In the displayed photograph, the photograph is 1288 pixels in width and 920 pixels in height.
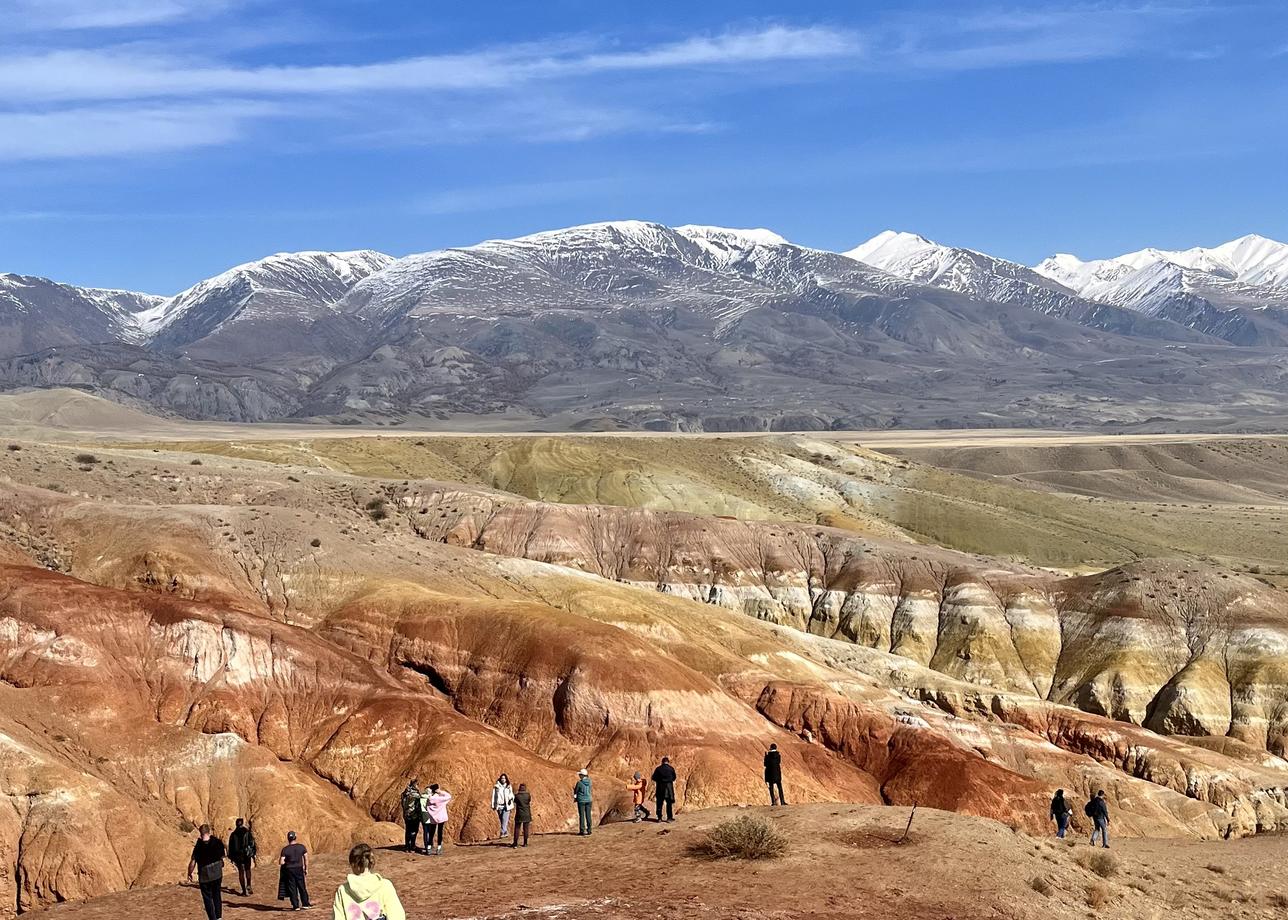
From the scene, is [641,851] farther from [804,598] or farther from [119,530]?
[804,598]

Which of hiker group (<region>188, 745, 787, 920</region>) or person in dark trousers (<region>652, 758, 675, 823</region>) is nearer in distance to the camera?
hiker group (<region>188, 745, 787, 920</region>)

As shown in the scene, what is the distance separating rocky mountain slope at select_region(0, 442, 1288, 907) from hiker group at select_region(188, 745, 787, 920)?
15.1 ft

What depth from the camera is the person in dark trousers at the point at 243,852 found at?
1021 inches

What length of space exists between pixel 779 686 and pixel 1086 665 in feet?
114

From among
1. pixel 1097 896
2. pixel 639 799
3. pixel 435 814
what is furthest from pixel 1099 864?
pixel 435 814

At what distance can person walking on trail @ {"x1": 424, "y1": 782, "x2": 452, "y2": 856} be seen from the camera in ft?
97.9

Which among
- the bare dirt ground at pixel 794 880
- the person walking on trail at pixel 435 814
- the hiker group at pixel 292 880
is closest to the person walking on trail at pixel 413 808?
the person walking on trail at pixel 435 814

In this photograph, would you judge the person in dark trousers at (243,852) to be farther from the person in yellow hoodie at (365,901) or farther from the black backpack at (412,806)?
the person in yellow hoodie at (365,901)

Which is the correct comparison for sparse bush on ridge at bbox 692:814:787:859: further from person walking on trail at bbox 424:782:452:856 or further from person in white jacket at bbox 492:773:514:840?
person walking on trail at bbox 424:782:452:856

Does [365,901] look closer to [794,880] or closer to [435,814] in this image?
[794,880]

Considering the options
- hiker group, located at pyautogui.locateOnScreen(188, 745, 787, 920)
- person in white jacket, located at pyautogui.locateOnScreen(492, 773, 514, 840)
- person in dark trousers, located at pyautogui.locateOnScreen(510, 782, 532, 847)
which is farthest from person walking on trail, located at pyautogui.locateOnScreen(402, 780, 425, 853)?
person in dark trousers, located at pyautogui.locateOnScreen(510, 782, 532, 847)

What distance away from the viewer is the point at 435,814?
97.7ft

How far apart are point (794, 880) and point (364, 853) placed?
13.7 metres

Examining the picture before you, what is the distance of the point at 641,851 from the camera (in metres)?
28.3
